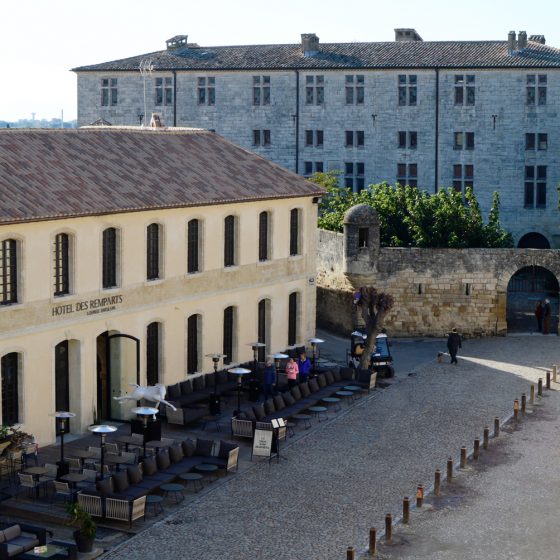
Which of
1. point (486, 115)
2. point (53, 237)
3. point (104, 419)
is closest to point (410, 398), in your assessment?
point (104, 419)

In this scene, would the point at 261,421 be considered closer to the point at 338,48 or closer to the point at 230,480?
the point at 230,480

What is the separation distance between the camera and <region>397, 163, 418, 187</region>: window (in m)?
78.8

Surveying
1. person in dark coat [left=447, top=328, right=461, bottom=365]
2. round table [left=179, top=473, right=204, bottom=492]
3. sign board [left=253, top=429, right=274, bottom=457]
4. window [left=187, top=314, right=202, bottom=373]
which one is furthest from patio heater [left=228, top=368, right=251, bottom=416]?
person in dark coat [left=447, top=328, right=461, bottom=365]

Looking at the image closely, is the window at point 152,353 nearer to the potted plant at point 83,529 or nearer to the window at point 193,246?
the window at point 193,246

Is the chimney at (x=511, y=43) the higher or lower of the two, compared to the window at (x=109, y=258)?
higher

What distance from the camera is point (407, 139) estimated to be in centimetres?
7881

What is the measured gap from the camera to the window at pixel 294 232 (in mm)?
48688

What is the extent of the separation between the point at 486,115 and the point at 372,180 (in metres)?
7.57

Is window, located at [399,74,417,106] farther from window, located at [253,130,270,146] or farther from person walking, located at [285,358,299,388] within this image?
person walking, located at [285,358,299,388]

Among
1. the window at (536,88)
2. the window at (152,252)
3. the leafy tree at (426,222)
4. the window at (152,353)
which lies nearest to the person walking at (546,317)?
the leafy tree at (426,222)

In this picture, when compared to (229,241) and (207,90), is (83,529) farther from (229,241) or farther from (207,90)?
(207,90)

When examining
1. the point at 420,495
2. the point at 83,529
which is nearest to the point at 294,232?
the point at 420,495

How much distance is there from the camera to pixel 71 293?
37.2 metres

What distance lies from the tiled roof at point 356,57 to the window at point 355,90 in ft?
2.59
